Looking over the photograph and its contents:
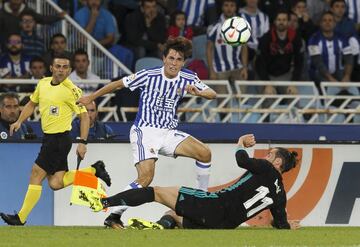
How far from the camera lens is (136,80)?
652 inches

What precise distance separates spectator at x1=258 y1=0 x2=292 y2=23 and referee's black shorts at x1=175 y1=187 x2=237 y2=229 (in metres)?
8.95

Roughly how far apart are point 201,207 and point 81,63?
7.05 m

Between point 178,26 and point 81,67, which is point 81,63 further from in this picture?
point 178,26

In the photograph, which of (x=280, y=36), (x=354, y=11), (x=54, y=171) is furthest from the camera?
(x=354, y=11)

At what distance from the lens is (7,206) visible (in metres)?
18.8

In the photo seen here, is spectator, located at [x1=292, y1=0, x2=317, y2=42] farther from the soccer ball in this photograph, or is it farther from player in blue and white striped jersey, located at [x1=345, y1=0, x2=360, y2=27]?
the soccer ball

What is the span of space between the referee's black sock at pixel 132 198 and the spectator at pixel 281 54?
7.70 metres

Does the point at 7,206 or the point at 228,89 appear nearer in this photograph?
the point at 7,206

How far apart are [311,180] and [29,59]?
512cm

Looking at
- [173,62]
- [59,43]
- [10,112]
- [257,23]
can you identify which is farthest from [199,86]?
[257,23]

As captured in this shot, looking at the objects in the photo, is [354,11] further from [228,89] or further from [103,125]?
[103,125]

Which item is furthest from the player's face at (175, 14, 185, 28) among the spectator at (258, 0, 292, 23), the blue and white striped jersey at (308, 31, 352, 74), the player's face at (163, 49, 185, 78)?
the player's face at (163, 49, 185, 78)

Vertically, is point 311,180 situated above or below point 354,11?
below

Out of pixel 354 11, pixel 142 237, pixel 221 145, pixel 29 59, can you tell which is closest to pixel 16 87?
pixel 29 59
